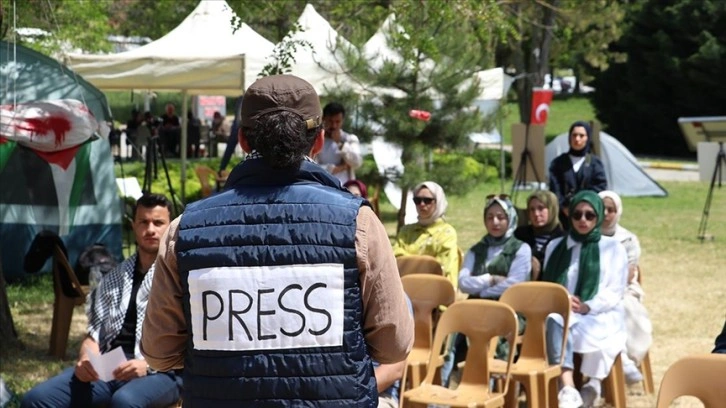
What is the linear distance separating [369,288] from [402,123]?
9.36 m

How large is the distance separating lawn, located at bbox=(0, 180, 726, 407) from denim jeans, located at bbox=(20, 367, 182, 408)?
192 cm

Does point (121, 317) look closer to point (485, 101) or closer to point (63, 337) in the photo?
point (63, 337)

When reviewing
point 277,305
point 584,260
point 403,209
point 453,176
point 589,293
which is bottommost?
point 403,209

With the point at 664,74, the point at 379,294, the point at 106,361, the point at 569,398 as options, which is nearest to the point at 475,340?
the point at 569,398

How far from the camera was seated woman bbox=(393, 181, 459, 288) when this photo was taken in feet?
25.2

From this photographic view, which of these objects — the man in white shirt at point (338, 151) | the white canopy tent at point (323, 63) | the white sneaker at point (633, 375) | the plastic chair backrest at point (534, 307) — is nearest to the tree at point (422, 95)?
the white canopy tent at point (323, 63)

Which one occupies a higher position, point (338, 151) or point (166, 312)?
point (166, 312)

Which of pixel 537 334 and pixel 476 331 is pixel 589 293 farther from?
pixel 476 331

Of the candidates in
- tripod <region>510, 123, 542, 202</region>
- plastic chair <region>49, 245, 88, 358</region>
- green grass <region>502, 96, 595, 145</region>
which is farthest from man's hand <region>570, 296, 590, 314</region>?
green grass <region>502, 96, 595, 145</region>

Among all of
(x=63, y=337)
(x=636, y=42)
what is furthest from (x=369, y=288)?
(x=636, y=42)

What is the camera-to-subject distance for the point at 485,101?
13570mm

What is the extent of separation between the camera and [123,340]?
5.17 metres

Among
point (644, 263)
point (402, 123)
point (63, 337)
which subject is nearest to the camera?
point (63, 337)

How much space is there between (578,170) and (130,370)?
5915 mm
